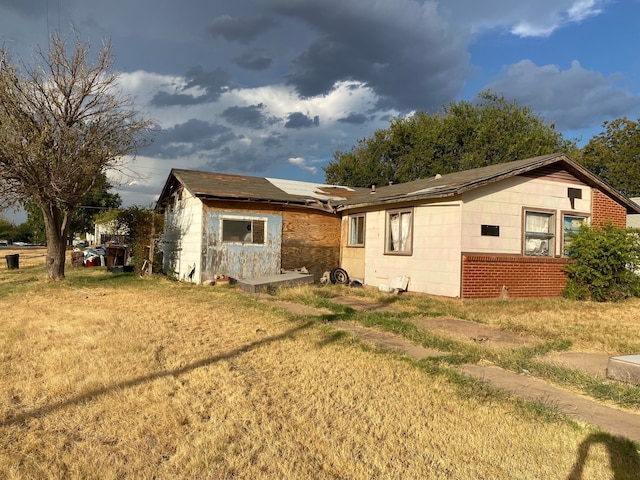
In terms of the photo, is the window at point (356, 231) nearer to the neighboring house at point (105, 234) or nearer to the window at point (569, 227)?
the window at point (569, 227)

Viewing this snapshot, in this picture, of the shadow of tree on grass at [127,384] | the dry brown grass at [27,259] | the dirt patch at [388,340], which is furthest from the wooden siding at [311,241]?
the dry brown grass at [27,259]

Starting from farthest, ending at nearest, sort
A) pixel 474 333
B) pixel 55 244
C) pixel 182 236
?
1. pixel 182 236
2. pixel 55 244
3. pixel 474 333

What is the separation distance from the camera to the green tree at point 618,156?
127 feet

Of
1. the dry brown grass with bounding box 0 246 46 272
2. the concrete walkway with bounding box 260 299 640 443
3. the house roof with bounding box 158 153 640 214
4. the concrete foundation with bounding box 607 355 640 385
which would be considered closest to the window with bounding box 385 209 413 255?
the house roof with bounding box 158 153 640 214

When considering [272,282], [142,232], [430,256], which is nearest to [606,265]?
[430,256]

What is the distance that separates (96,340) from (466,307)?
819cm

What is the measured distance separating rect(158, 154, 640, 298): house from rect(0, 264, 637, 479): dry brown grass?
6.71 m

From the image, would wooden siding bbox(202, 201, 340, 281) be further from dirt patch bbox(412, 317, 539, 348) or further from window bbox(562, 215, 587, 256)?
dirt patch bbox(412, 317, 539, 348)

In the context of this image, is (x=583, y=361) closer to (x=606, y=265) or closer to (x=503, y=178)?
(x=503, y=178)

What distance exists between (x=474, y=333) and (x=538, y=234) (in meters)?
6.68

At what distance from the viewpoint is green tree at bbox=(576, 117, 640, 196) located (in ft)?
127

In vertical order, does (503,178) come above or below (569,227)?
above

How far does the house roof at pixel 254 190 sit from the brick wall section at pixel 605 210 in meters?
8.48

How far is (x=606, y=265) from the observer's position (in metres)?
12.6
